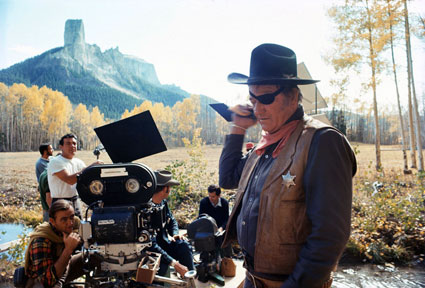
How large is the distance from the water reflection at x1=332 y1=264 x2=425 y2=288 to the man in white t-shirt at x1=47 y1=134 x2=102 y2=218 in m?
3.40

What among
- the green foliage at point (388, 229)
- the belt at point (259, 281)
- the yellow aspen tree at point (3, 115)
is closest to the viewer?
the belt at point (259, 281)

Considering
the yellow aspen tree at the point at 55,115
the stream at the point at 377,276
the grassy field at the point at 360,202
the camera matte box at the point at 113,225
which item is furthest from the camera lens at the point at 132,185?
the yellow aspen tree at the point at 55,115

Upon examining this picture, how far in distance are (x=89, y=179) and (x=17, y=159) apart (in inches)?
257

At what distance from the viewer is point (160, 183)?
312 cm

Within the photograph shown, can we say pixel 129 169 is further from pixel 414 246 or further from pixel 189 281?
pixel 414 246

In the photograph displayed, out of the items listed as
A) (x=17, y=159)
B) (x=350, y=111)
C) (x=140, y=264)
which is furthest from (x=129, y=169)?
(x=350, y=111)

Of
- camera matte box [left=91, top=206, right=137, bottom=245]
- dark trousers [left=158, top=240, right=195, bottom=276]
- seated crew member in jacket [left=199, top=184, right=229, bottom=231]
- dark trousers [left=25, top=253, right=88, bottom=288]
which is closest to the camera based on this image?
camera matte box [left=91, top=206, right=137, bottom=245]

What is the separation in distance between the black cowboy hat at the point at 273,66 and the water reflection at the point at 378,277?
362 centimetres

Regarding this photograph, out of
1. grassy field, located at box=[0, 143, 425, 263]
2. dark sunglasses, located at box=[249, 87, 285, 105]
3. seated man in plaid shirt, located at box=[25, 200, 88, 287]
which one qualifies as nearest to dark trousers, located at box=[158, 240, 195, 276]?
seated man in plaid shirt, located at box=[25, 200, 88, 287]

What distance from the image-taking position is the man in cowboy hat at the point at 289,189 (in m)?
0.97

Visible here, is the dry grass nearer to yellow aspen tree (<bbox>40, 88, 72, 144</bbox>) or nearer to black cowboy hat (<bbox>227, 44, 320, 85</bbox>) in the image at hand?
yellow aspen tree (<bbox>40, 88, 72, 144</bbox>)

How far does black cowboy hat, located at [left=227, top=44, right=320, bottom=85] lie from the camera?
1.19 meters

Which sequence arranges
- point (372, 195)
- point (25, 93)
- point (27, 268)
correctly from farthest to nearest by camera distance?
point (25, 93) < point (372, 195) < point (27, 268)

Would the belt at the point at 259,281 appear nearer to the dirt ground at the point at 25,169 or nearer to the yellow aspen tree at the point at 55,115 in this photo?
the dirt ground at the point at 25,169
